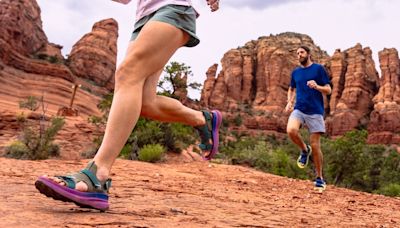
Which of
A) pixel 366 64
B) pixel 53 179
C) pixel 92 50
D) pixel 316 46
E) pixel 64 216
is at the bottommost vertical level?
pixel 64 216

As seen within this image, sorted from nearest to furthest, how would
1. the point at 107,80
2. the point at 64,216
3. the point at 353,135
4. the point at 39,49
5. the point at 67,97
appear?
the point at 64,216 → the point at 353,135 → the point at 67,97 → the point at 39,49 → the point at 107,80

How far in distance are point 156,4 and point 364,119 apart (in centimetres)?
7794

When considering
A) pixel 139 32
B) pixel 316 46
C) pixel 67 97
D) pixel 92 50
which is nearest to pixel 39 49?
pixel 92 50

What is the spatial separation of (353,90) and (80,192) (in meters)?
80.7

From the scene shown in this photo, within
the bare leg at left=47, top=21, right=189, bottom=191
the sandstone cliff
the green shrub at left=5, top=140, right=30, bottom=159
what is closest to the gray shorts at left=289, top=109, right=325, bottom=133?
the bare leg at left=47, top=21, right=189, bottom=191

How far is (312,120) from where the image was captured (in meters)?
6.12

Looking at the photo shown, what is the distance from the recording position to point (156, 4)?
272cm

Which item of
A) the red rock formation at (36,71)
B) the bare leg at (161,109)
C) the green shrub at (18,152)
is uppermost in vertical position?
the red rock formation at (36,71)

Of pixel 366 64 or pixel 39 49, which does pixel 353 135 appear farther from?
pixel 366 64

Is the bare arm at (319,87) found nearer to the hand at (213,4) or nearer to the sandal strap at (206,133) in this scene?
the sandal strap at (206,133)

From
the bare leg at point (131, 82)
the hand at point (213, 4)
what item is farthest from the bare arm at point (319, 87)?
the bare leg at point (131, 82)

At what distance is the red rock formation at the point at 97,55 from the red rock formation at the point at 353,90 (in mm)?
38258

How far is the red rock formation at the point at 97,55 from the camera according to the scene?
2216 inches

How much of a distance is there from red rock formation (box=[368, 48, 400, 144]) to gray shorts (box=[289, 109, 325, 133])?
6809 centimetres
